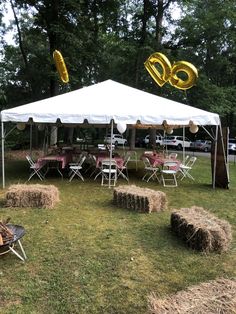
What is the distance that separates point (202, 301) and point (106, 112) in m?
6.82

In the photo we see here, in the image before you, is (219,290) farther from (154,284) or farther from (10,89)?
(10,89)

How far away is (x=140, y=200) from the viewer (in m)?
6.94

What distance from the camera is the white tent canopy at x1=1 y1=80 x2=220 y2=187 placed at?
9305 millimetres

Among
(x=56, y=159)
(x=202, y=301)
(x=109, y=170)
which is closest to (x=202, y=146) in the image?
(x=56, y=159)

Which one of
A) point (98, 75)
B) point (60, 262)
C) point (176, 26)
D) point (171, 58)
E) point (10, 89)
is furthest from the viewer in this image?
point (10, 89)

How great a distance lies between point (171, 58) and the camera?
23.4 m

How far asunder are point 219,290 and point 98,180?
7.67m

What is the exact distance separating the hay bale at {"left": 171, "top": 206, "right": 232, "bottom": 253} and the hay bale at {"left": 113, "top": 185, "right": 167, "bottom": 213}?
146 cm

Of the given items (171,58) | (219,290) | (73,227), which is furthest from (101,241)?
(171,58)

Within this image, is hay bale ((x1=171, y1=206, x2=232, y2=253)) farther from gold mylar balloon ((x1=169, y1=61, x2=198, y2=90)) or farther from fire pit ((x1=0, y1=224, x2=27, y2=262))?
gold mylar balloon ((x1=169, y1=61, x2=198, y2=90))

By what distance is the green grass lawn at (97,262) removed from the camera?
3.59m

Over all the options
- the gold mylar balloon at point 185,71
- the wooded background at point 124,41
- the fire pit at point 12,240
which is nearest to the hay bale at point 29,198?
Result: the fire pit at point 12,240

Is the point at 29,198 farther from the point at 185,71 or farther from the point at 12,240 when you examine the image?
the point at 185,71

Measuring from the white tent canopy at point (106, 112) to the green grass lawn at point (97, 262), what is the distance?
2771 mm
